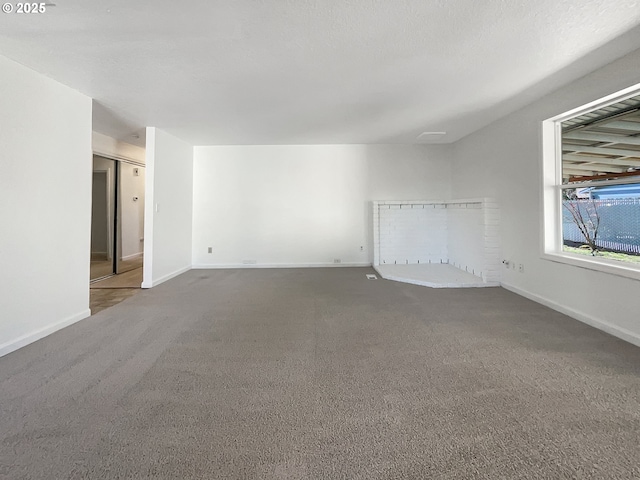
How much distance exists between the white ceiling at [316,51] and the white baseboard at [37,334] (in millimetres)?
2185

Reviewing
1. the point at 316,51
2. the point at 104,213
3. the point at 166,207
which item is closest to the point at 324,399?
the point at 316,51

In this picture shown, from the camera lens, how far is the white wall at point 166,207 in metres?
4.26

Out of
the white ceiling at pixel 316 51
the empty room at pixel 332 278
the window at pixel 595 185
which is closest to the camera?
the empty room at pixel 332 278

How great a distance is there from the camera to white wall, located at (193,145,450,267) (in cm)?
569

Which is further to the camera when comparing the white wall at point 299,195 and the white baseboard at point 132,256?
the white baseboard at point 132,256

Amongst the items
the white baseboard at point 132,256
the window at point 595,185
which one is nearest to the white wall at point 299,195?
the white baseboard at point 132,256

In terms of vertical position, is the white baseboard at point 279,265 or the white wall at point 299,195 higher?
the white wall at point 299,195

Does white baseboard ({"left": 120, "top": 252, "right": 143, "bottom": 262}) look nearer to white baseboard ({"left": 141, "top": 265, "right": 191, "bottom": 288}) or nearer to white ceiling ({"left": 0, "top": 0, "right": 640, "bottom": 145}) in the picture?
white baseboard ({"left": 141, "top": 265, "right": 191, "bottom": 288})

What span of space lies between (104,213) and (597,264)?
7.31 metres

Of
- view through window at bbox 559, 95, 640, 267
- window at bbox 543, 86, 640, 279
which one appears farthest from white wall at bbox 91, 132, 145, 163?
view through window at bbox 559, 95, 640, 267

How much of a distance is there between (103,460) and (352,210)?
16.5 feet

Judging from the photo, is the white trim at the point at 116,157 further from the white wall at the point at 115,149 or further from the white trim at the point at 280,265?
the white trim at the point at 280,265

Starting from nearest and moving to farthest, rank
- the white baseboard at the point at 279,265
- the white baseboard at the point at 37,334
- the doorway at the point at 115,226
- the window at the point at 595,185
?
the white baseboard at the point at 37,334 < the window at the point at 595,185 < the doorway at the point at 115,226 < the white baseboard at the point at 279,265

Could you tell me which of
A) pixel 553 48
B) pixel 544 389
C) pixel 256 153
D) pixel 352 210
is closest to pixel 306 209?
pixel 352 210
